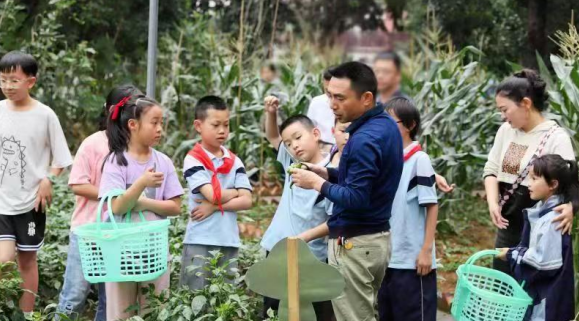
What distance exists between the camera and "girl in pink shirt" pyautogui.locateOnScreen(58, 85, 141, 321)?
434cm

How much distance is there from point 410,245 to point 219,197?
40.7 inches

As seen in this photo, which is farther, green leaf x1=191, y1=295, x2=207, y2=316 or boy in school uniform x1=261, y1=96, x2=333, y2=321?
boy in school uniform x1=261, y1=96, x2=333, y2=321

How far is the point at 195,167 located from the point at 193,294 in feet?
2.19

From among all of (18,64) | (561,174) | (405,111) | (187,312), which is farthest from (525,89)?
(18,64)

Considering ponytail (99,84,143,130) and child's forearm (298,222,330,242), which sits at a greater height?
ponytail (99,84,143,130)

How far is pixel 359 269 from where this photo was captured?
3656mm

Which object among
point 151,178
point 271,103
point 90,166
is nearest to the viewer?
point 151,178

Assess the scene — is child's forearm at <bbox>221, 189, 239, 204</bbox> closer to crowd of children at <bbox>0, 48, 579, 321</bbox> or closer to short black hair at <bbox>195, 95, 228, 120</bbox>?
crowd of children at <bbox>0, 48, 579, 321</bbox>

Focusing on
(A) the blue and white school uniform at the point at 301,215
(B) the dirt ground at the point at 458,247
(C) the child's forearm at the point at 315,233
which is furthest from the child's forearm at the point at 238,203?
(B) the dirt ground at the point at 458,247

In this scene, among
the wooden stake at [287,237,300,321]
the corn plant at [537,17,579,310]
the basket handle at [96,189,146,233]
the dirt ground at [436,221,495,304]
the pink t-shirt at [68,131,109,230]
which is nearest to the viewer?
the wooden stake at [287,237,300,321]

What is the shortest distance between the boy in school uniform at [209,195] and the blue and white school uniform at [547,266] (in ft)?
4.93

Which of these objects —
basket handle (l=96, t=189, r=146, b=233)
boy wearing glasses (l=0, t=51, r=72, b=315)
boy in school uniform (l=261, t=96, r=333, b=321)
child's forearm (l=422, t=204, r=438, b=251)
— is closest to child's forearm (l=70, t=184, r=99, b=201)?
basket handle (l=96, t=189, r=146, b=233)

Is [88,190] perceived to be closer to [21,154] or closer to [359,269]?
[21,154]

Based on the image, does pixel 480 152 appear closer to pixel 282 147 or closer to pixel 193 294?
pixel 282 147
